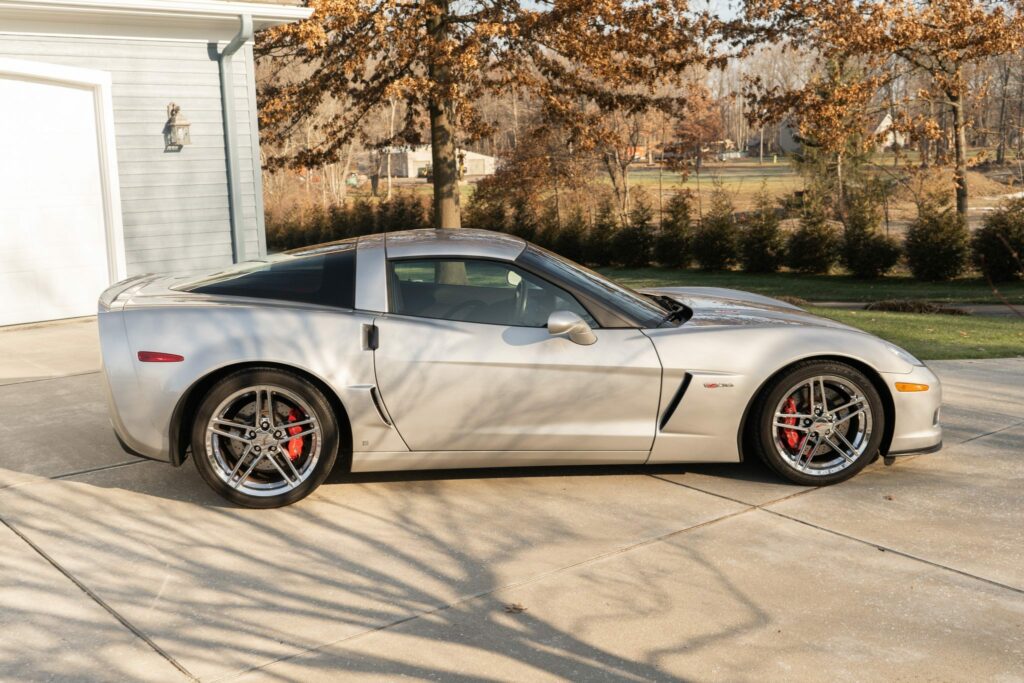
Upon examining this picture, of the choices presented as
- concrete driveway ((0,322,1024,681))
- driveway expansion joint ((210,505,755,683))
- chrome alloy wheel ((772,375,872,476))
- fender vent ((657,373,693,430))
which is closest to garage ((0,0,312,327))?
concrete driveway ((0,322,1024,681))

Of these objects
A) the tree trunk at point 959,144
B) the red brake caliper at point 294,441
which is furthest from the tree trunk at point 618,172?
the red brake caliper at point 294,441

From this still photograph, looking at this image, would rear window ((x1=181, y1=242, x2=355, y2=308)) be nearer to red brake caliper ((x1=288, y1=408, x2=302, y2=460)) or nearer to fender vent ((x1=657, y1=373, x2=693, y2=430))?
red brake caliper ((x1=288, y1=408, x2=302, y2=460))

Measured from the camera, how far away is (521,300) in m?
5.14

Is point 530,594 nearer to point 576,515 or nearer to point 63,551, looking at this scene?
point 576,515

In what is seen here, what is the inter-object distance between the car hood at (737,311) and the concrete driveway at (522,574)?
83cm

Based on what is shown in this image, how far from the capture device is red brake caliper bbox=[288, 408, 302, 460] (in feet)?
16.1

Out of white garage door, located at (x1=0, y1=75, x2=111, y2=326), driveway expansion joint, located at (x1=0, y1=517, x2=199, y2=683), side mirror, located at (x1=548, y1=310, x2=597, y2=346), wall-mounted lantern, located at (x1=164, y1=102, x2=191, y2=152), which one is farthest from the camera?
wall-mounted lantern, located at (x1=164, y1=102, x2=191, y2=152)

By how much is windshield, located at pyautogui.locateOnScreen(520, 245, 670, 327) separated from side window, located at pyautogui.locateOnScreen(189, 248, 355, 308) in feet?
3.06

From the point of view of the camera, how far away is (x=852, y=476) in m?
5.29

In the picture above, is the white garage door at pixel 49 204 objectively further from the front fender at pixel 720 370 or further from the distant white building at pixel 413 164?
the distant white building at pixel 413 164

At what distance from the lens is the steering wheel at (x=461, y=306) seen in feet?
16.7

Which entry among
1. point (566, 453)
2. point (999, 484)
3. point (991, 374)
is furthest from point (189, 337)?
point (991, 374)

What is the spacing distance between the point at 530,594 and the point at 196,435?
1.90 m

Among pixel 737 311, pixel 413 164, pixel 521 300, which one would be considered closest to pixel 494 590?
pixel 521 300
